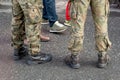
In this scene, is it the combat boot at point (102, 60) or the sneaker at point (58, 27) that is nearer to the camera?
the combat boot at point (102, 60)

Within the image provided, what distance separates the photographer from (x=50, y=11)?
16.9 ft

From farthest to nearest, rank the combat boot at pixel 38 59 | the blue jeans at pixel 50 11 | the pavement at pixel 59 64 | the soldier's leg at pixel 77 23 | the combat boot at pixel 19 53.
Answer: the blue jeans at pixel 50 11 → the combat boot at pixel 19 53 → the combat boot at pixel 38 59 → the pavement at pixel 59 64 → the soldier's leg at pixel 77 23

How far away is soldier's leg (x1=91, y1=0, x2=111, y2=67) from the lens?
12.8 feet

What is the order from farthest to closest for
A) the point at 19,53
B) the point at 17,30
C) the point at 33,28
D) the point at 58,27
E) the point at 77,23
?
1. the point at 58,27
2. the point at 19,53
3. the point at 17,30
4. the point at 33,28
5. the point at 77,23

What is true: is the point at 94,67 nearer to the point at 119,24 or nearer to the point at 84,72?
the point at 84,72

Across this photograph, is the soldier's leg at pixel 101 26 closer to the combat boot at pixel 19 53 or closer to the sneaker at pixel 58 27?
the combat boot at pixel 19 53

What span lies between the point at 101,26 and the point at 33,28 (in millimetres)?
830

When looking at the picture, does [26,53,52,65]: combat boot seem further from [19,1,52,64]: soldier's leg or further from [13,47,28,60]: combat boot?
[13,47,28,60]: combat boot

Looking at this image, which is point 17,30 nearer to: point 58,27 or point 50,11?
point 50,11

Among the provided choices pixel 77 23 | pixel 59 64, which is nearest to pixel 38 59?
pixel 59 64

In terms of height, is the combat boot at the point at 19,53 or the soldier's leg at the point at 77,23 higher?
the soldier's leg at the point at 77,23

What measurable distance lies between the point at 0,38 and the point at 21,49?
2.99 feet

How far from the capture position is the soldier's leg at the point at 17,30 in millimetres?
4109

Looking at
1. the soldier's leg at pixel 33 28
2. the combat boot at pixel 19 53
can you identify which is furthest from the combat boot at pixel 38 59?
the combat boot at pixel 19 53
